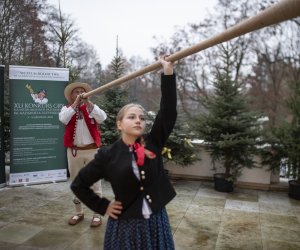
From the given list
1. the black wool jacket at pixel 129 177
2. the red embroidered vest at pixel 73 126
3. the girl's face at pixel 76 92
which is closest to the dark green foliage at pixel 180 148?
the red embroidered vest at pixel 73 126

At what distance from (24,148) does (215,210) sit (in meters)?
3.61

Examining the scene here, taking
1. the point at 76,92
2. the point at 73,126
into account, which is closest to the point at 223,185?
the point at 73,126

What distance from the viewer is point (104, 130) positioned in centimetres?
688

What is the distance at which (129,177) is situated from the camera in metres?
1.93

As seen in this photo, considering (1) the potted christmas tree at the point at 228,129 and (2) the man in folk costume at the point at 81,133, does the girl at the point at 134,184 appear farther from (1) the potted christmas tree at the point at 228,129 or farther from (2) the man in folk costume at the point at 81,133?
(1) the potted christmas tree at the point at 228,129

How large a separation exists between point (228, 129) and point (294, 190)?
1.58 m

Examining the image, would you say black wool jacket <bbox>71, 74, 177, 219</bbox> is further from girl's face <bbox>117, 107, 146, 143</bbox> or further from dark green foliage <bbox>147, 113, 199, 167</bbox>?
dark green foliage <bbox>147, 113, 199, 167</bbox>

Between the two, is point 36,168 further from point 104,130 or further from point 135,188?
point 135,188

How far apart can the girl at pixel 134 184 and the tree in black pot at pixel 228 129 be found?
4.02 meters

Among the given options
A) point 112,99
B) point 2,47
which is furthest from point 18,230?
point 2,47

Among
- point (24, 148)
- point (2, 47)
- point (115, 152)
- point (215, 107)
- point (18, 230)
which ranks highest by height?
point (2, 47)

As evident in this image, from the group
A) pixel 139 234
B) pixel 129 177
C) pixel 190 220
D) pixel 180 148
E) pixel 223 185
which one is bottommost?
pixel 190 220

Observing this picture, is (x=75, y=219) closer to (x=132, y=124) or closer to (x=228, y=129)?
(x=132, y=124)

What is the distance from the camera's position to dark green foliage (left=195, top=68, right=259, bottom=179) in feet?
19.6
